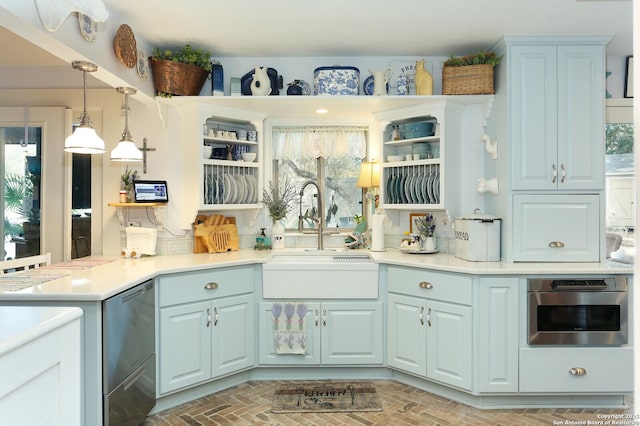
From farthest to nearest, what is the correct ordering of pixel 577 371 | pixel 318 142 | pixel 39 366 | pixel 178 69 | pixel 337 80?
1. pixel 318 142
2. pixel 337 80
3. pixel 178 69
4. pixel 577 371
5. pixel 39 366

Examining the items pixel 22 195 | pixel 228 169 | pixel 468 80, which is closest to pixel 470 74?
pixel 468 80

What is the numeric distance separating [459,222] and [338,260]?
3.09 ft

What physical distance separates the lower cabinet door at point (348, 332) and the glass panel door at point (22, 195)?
2.43 m

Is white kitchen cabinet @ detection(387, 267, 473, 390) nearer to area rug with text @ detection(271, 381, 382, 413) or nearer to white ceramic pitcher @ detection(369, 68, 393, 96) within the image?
area rug with text @ detection(271, 381, 382, 413)

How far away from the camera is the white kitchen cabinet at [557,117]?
304 cm

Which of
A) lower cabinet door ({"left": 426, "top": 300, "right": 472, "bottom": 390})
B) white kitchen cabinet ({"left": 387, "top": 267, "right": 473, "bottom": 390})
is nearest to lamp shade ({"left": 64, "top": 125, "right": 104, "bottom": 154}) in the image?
white kitchen cabinet ({"left": 387, "top": 267, "right": 473, "bottom": 390})

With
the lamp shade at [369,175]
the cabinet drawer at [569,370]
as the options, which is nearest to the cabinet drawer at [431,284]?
the cabinet drawer at [569,370]

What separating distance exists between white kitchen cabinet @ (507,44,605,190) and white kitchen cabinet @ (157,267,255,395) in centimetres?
207

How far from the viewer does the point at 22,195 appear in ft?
12.0

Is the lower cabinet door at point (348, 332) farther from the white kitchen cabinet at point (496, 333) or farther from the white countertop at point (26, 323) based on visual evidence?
the white countertop at point (26, 323)

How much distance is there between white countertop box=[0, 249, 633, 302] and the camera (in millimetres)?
2148

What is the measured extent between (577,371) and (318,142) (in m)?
2.58

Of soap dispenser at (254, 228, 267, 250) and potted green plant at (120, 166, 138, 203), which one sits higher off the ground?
potted green plant at (120, 166, 138, 203)

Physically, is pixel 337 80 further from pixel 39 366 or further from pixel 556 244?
pixel 39 366
